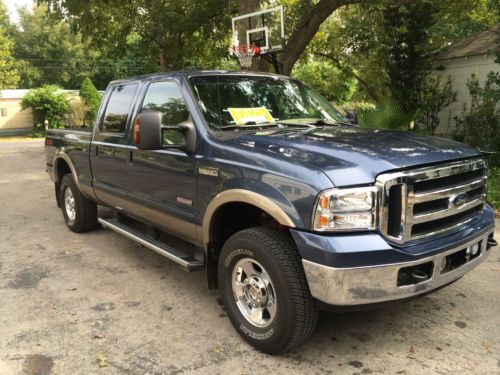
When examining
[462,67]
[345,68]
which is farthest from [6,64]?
[462,67]

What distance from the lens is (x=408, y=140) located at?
11.3 ft

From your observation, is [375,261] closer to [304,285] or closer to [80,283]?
[304,285]

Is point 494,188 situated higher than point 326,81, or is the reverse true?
point 326,81

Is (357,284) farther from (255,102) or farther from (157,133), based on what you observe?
(255,102)

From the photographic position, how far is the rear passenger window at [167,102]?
4.06m

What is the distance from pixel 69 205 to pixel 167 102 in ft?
9.89

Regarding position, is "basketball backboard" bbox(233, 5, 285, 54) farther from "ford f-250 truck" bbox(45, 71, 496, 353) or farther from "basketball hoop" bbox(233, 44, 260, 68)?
"ford f-250 truck" bbox(45, 71, 496, 353)

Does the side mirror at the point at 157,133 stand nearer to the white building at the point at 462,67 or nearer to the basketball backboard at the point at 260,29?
the basketball backboard at the point at 260,29

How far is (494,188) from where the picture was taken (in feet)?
26.5

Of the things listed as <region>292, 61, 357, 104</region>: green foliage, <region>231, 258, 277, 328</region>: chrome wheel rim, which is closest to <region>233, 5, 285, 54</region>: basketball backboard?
<region>231, 258, 277, 328</region>: chrome wheel rim

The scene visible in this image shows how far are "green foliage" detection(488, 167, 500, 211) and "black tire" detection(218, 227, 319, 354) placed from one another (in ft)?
17.7

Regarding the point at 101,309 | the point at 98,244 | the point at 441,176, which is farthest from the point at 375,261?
the point at 98,244

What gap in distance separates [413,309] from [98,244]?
154 inches

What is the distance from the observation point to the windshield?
3.94 m
